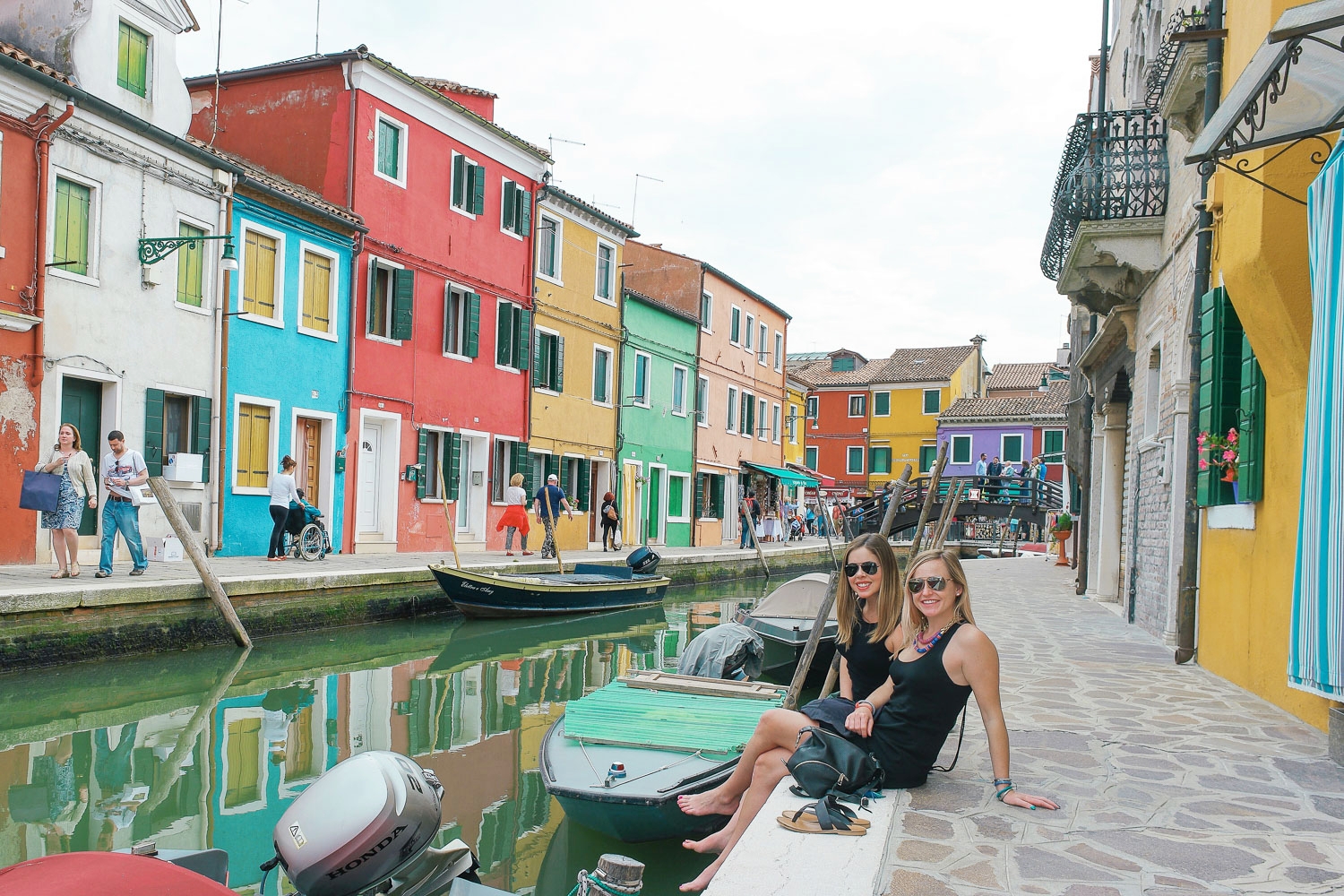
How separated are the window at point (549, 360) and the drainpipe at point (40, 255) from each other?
11.8m

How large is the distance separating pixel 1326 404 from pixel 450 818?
5136 mm

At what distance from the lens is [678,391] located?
31.3 metres

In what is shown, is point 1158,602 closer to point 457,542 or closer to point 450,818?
point 450,818

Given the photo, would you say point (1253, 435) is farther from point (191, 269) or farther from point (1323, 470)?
point (191, 269)

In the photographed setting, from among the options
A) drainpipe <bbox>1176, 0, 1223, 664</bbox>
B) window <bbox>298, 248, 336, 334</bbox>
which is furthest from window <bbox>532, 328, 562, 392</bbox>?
drainpipe <bbox>1176, 0, 1223, 664</bbox>

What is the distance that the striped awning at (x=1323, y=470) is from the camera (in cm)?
481

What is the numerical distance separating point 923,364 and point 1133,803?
4674 cm

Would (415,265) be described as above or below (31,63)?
below

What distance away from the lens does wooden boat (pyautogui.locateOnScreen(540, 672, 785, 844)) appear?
5551 millimetres

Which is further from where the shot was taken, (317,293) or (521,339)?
(521,339)

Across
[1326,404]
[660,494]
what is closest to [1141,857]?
[1326,404]

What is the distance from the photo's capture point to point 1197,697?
7.02 meters

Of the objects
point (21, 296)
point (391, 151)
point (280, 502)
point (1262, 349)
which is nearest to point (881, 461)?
point (391, 151)

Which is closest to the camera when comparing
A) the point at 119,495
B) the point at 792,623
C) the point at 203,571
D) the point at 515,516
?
the point at 792,623
